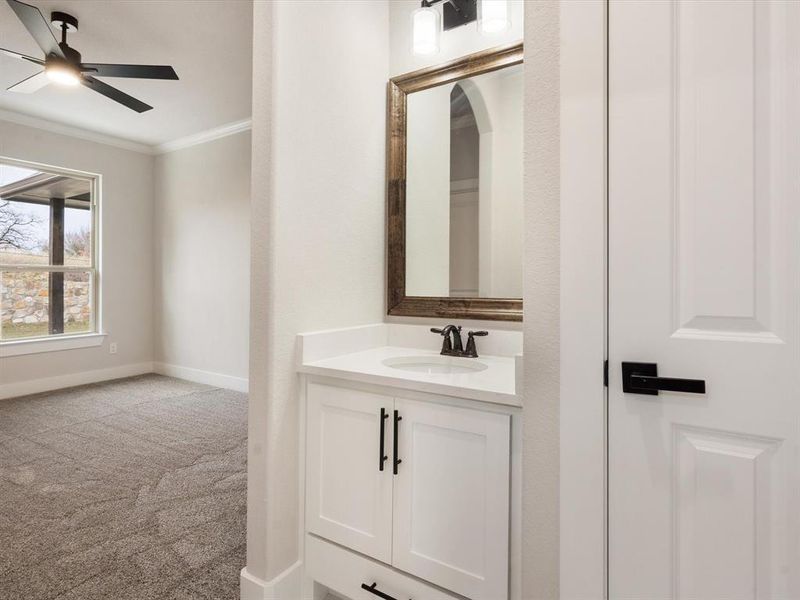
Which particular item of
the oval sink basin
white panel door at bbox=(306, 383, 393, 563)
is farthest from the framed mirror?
white panel door at bbox=(306, 383, 393, 563)

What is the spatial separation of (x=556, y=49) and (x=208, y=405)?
3869mm

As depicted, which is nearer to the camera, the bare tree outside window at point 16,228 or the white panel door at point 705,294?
the white panel door at point 705,294

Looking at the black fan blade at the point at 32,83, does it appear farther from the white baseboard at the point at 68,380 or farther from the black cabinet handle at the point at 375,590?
the black cabinet handle at the point at 375,590

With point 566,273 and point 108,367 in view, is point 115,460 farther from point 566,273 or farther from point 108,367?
point 566,273

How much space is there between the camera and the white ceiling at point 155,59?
8.33ft

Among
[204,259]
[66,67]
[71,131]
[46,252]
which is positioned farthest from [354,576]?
[71,131]

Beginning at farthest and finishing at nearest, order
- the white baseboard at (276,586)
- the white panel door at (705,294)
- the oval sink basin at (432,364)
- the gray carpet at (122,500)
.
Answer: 1. the oval sink basin at (432,364)
2. the gray carpet at (122,500)
3. the white baseboard at (276,586)
4. the white panel door at (705,294)

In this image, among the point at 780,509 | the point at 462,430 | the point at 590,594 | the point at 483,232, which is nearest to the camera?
the point at 780,509

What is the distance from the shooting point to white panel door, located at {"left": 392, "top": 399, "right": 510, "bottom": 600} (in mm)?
1222

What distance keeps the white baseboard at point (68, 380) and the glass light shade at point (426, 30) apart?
4.78 meters

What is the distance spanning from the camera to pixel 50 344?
4.35m

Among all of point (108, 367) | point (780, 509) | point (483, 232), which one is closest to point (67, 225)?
point (108, 367)

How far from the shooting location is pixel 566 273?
3.55 feet

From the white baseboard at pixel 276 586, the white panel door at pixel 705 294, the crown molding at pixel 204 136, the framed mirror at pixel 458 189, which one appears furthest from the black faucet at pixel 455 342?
the crown molding at pixel 204 136
